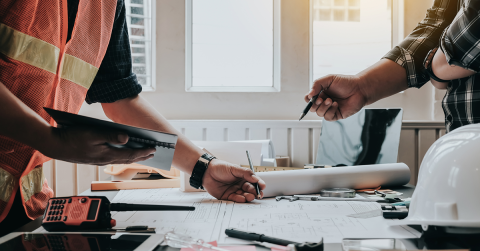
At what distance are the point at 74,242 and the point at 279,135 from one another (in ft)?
4.43

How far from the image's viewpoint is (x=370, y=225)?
62 cm

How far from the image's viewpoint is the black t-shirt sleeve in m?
0.89

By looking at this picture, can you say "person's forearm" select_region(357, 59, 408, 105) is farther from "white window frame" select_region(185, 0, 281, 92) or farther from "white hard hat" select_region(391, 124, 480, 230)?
"white window frame" select_region(185, 0, 281, 92)

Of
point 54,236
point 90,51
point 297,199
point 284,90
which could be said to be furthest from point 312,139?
point 54,236

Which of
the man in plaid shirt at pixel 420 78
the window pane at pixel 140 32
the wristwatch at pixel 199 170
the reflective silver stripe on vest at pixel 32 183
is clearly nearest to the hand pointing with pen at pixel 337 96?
the man in plaid shirt at pixel 420 78

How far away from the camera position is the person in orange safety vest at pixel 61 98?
565 mm

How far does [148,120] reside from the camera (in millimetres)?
916

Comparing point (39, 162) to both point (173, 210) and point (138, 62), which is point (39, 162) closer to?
point (173, 210)

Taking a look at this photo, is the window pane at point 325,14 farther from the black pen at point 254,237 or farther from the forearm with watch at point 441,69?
the black pen at point 254,237

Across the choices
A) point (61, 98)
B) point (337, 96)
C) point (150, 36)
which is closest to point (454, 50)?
point (337, 96)

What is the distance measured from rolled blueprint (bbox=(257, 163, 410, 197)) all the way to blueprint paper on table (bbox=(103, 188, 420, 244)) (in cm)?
6

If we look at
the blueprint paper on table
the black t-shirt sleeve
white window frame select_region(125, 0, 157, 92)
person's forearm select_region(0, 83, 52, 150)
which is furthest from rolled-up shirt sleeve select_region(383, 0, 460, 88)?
white window frame select_region(125, 0, 157, 92)

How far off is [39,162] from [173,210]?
1.02ft

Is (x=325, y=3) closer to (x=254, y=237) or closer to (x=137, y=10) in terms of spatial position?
(x=137, y=10)
